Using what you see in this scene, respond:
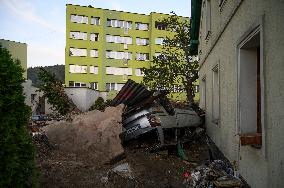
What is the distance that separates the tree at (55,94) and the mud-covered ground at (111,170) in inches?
294

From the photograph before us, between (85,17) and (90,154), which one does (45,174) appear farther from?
(85,17)

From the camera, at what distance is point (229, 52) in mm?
6762

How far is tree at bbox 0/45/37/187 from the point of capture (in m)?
3.92

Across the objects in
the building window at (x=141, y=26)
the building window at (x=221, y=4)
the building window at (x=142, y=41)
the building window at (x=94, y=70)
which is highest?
the building window at (x=141, y=26)

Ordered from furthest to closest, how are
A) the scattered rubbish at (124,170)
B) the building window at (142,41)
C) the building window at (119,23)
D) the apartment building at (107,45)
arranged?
the building window at (142,41) → the building window at (119,23) → the apartment building at (107,45) → the scattered rubbish at (124,170)

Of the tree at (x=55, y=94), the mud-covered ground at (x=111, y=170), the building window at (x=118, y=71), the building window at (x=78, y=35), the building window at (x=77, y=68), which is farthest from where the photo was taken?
the building window at (x=118, y=71)

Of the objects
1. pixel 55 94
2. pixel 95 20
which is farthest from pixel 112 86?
pixel 55 94

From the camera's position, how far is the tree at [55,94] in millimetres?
15765

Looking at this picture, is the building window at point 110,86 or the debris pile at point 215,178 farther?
the building window at point 110,86

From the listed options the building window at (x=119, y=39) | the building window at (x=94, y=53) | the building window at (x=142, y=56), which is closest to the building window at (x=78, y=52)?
the building window at (x=94, y=53)

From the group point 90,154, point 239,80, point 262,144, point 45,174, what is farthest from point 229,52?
point 45,174

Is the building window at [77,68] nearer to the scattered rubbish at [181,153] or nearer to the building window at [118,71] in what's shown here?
the building window at [118,71]

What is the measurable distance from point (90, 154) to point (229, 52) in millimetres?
3859

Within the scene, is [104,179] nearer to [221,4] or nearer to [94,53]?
[221,4]
